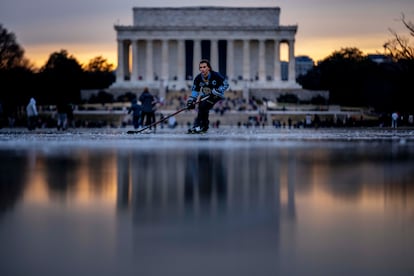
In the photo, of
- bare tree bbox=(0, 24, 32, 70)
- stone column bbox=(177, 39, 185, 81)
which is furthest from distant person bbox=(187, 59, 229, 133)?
stone column bbox=(177, 39, 185, 81)

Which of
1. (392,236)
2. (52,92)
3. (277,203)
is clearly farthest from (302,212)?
(52,92)

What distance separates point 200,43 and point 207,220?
412 ft

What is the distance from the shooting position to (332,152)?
18828 millimetres

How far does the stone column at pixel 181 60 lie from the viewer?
431ft

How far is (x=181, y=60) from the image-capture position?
132000 mm

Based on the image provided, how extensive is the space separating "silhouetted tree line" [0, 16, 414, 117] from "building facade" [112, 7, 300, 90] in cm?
726

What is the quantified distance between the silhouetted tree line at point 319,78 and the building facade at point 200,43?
7.26 metres

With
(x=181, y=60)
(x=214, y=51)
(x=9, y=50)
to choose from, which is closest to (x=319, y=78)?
(x=214, y=51)

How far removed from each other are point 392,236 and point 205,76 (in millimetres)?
16962

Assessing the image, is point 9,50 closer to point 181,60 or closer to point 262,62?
point 181,60

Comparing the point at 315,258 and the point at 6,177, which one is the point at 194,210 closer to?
the point at 315,258

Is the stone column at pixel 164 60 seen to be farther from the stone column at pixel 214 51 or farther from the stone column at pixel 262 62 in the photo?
the stone column at pixel 262 62

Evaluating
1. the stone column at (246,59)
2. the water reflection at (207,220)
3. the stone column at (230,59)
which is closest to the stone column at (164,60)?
the stone column at (230,59)

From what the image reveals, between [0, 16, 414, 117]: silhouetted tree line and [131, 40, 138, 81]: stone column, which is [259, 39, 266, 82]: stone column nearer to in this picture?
[0, 16, 414, 117]: silhouetted tree line
